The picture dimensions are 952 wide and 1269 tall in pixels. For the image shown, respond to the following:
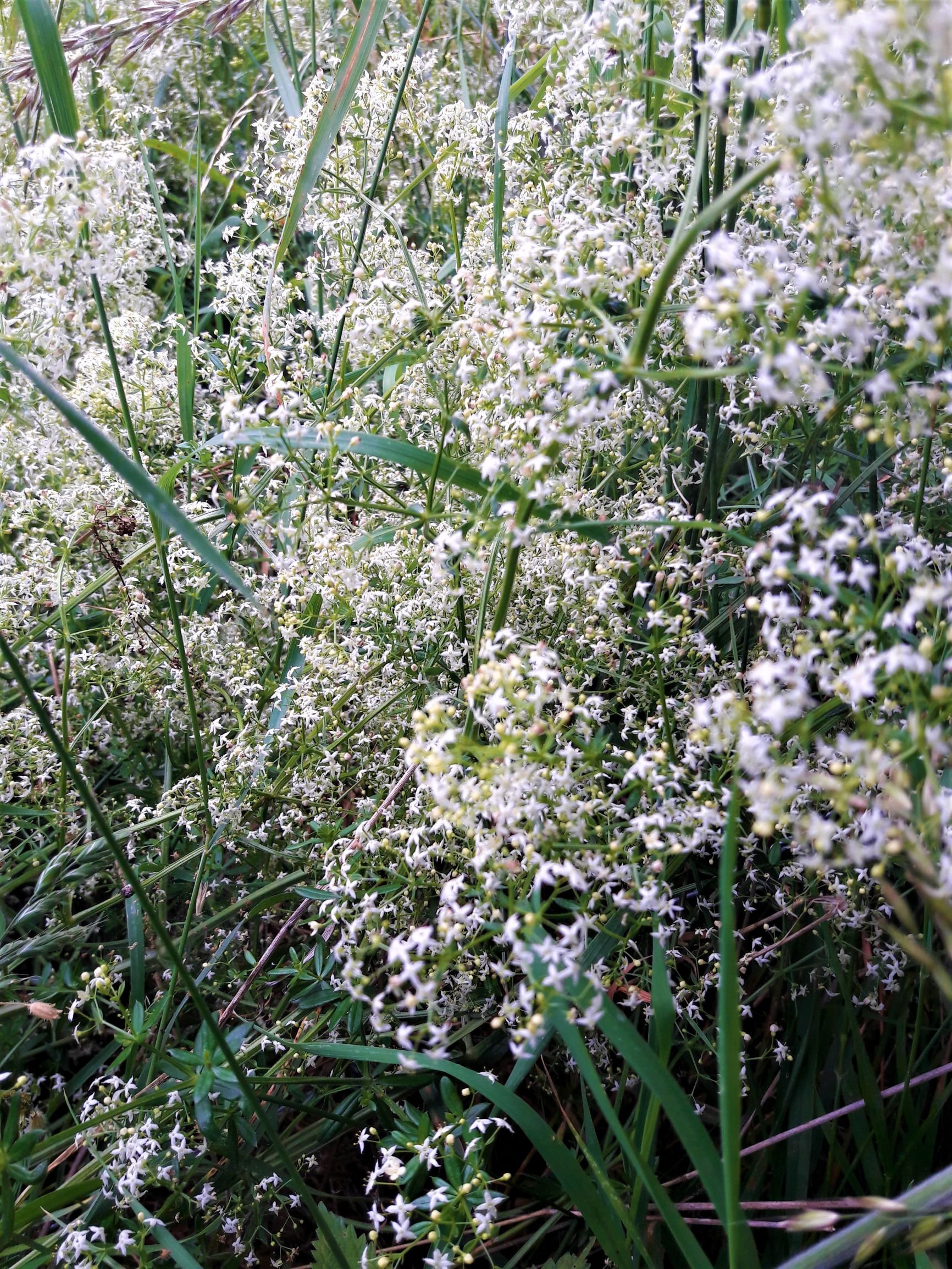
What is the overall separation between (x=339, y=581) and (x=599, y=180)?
2.27 ft

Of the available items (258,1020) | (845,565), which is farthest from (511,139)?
(258,1020)

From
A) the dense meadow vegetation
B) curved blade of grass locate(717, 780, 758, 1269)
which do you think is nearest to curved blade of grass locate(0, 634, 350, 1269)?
the dense meadow vegetation

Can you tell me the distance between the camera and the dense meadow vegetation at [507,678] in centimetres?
95

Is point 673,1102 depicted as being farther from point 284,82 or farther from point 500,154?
point 284,82

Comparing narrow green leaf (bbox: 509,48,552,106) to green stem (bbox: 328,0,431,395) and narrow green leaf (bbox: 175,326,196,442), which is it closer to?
green stem (bbox: 328,0,431,395)

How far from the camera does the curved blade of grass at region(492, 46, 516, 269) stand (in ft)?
5.45

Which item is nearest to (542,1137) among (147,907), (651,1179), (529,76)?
(651,1179)

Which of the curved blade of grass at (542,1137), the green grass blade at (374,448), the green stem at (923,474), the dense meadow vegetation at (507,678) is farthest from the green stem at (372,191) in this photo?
the curved blade of grass at (542,1137)

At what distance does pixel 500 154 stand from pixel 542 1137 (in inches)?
61.6

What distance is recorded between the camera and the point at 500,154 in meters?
1.72

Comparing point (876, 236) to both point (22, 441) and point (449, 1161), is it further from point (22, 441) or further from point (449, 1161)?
point (22, 441)

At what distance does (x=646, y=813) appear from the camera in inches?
48.6

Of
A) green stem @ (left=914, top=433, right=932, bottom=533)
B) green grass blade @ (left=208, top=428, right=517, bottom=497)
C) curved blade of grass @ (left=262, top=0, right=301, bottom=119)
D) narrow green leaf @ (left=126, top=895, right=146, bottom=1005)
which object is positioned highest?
curved blade of grass @ (left=262, top=0, right=301, bottom=119)

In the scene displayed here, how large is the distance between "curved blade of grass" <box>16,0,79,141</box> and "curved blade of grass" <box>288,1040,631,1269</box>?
1357 mm
